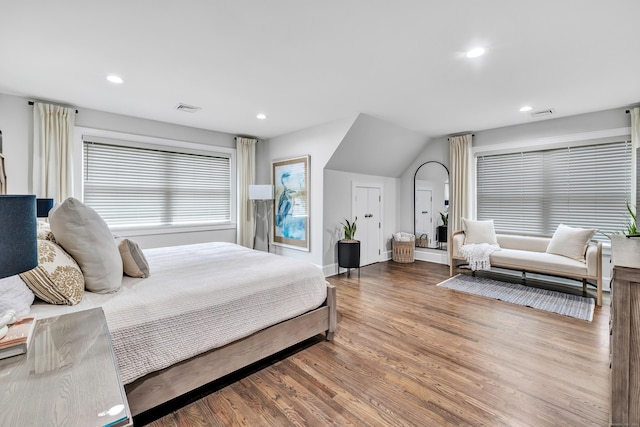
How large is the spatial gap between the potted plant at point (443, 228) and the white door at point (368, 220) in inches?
44.9

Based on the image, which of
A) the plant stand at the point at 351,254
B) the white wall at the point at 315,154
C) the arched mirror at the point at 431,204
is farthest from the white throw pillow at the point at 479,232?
the white wall at the point at 315,154

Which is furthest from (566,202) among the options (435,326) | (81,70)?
(81,70)

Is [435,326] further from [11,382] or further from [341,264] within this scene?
[11,382]

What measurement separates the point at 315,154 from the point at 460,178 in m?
2.64

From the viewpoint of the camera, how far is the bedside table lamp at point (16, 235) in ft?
2.42

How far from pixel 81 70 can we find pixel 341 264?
3.90m

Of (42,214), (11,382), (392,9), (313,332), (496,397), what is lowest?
(496,397)

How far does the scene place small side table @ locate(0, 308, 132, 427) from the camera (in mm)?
663

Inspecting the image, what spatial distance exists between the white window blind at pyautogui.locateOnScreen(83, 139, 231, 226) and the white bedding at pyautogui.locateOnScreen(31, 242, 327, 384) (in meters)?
2.04

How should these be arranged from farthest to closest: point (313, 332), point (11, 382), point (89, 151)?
point (89, 151), point (313, 332), point (11, 382)

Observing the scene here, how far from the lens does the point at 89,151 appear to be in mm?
3898

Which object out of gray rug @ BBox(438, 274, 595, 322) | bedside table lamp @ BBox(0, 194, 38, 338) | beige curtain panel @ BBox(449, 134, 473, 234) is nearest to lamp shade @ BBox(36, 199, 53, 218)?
bedside table lamp @ BBox(0, 194, 38, 338)

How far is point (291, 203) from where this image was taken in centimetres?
515

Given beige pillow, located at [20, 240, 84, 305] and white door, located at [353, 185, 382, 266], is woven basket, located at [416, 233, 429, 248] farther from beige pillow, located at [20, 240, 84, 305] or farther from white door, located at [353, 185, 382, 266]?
beige pillow, located at [20, 240, 84, 305]
